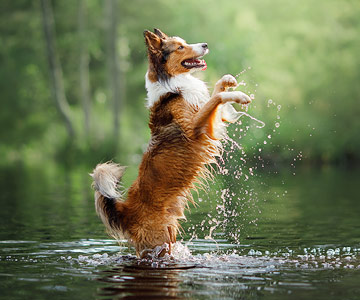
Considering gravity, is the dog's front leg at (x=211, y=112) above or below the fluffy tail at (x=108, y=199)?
above

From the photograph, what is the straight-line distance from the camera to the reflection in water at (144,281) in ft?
20.1

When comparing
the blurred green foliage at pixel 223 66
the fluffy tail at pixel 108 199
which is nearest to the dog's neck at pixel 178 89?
the fluffy tail at pixel 108 199

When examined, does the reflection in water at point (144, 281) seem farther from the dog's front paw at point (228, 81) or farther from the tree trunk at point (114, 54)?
the tree trunk at point (114, 54)

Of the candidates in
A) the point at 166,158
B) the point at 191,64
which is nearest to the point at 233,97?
the point at 191,64

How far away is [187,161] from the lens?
8234 mm

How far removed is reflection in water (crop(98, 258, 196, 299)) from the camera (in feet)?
20.1

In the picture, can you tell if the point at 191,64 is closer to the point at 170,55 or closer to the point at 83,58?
the point at 170,55

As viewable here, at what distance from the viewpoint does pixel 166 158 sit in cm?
815

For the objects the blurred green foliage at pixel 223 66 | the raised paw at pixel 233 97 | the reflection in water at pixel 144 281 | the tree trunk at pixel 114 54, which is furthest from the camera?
the tree trunk at pixel 114 54

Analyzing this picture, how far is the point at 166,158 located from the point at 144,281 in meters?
1.88

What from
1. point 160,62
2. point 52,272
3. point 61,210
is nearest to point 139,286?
point 52,272

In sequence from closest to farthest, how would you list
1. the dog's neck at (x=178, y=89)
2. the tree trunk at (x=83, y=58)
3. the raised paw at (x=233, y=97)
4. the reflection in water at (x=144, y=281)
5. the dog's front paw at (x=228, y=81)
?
the reflection in water at (x=144, y=281) < the raised paw at (x=233, y=97) < the dog's neck at (x=178, y=89) < the dog's front paw at (x=228, y=81) < the tree trunk at (x=83, y=58)

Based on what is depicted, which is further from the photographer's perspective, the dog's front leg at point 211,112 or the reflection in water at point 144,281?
the dog's front leg at point 211,112

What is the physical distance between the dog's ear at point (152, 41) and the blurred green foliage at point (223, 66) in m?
19.9
